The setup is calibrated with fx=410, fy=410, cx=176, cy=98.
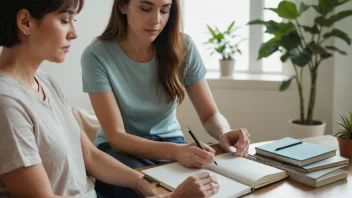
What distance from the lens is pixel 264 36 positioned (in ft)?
10.5

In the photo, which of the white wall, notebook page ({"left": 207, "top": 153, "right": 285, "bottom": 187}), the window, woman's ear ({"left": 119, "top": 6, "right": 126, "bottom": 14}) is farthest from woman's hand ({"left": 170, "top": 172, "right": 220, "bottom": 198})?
the window

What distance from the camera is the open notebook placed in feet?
3.59

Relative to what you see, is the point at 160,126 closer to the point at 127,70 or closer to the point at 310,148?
the point at 127,70

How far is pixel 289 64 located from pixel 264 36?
0.33 m

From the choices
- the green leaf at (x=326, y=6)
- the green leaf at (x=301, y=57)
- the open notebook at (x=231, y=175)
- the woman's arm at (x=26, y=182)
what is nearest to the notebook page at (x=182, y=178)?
the open notebook at (x=231, y=175)

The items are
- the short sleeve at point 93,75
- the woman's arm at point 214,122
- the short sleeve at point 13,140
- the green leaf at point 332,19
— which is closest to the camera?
the short sleeve at point 13,140

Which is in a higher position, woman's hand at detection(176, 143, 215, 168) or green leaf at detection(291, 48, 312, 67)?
green leaf at detection(291, 48, 312, 67)

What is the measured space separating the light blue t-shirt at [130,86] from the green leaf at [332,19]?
137 cm

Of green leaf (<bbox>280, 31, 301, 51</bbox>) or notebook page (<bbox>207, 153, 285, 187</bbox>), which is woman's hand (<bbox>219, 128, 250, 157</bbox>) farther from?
green leaf (<bbox>280, 31, 301, 51</bbox>)

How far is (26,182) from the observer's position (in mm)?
937

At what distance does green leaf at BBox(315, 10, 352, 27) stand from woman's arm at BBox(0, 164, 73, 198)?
2154 mm

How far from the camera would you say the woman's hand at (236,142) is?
136 centimetres

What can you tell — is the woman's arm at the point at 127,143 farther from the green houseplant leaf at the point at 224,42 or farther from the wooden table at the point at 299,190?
the green houseplant leaf at the point at 224,42

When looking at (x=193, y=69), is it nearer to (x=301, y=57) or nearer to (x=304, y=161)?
(x=304, y=161)
